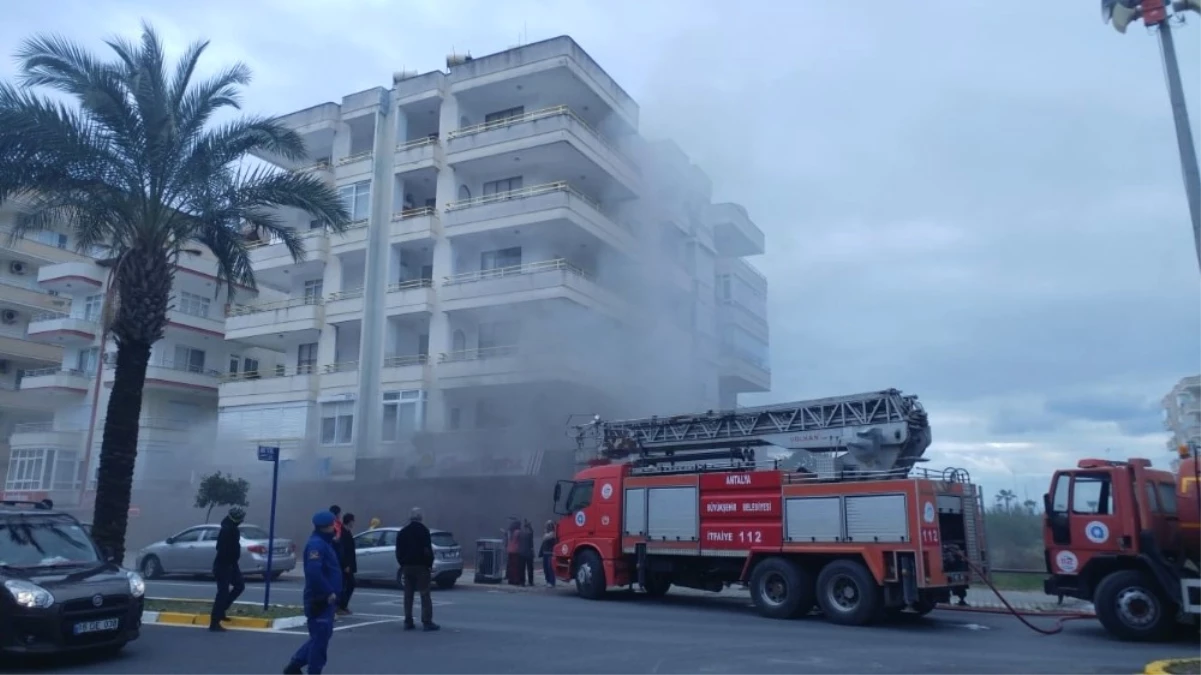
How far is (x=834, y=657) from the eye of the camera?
9.96 m

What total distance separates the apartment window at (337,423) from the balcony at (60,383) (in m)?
16.2

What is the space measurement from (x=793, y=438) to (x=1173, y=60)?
7943 millimetres

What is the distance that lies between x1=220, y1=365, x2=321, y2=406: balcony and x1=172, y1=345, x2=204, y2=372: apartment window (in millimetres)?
5344

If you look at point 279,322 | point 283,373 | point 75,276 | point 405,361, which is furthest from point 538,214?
point 75,276

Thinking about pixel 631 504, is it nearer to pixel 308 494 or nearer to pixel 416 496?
pixel 416 496

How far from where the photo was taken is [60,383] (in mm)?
40719

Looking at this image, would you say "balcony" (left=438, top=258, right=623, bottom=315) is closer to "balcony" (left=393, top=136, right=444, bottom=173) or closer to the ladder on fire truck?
"balcony" (left=393, top=136, right=444, bottom=173)

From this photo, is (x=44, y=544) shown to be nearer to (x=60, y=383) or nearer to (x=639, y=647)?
(x=639, y=647)

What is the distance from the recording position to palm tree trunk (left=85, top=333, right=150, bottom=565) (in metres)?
13.4

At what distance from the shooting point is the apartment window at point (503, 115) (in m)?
31.9

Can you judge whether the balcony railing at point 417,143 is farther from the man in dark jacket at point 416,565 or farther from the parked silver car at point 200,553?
the man in dark jacket at point 416,565

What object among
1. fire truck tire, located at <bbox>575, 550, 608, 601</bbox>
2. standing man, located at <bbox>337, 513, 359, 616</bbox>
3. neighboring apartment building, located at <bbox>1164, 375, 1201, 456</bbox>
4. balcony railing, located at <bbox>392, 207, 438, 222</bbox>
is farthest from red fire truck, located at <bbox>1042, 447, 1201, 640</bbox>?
neighboring apartment building, located at <bbox>1164, 375, 1201, 456</bbox>

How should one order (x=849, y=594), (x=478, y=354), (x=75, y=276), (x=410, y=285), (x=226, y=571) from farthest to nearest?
(x=75, y=276) < (x=410, y=285) < (x=478, y=354) < (x=849, y=594) < (x=226, y=571)

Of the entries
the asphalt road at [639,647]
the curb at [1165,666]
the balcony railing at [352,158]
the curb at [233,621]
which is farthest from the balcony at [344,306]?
the curb at [1165,666]
